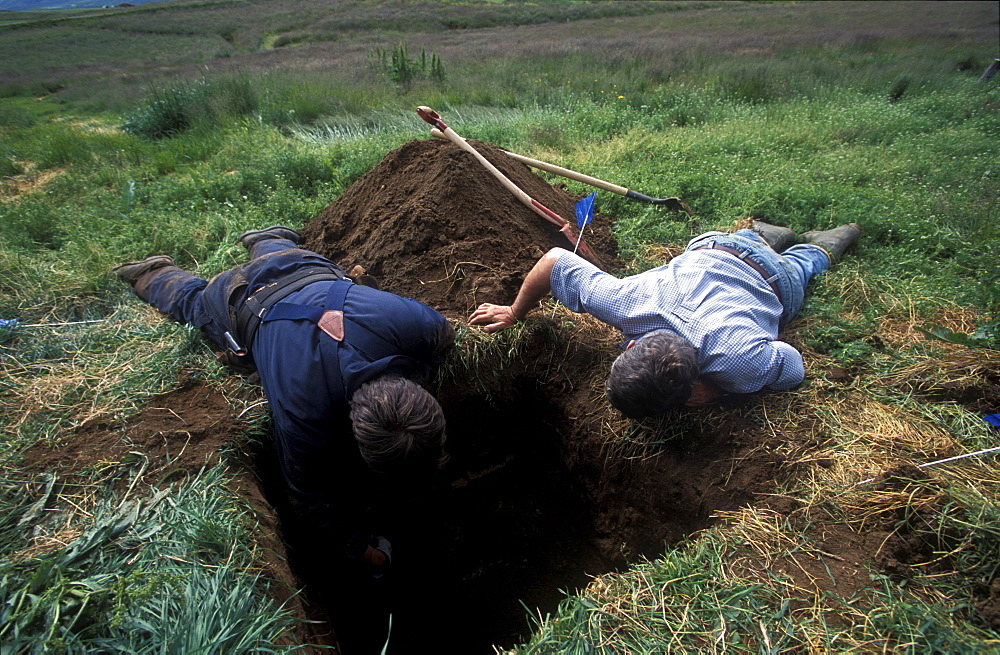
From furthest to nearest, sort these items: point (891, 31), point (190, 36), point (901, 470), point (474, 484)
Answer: point (190, 36) → point (891, 31) → point (474, 484) → point (901, 470)

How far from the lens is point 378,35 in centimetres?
1505

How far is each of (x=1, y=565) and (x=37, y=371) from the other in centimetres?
154

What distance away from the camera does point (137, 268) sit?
11.0 feet

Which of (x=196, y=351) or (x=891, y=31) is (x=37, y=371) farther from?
(x=891, y=31)

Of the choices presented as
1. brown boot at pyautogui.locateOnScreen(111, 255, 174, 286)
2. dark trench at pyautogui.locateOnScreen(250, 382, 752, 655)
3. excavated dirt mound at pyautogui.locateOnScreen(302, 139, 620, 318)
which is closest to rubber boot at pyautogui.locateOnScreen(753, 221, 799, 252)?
excavated dirt mound at pyautogui.locateOnScreen(302, 139, 620, 318)

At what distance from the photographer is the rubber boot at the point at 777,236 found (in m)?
3.51

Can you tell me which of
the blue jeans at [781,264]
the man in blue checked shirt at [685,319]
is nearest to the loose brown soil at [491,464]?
the man in blue checked shirt at [685,319]

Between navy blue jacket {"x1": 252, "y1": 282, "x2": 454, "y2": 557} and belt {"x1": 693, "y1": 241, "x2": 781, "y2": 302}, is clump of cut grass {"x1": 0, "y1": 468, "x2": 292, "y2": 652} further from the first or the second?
belt {"x1": 693, "y1": 241, "x2": 781, "y2": 302}

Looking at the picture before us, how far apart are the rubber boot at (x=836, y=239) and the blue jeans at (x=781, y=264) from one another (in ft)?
0.87

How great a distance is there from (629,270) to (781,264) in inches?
39.1

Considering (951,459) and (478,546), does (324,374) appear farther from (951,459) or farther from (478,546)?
(951,459)

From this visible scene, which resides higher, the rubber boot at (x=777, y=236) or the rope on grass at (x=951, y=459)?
the rubber boot at (x=777, y=236)

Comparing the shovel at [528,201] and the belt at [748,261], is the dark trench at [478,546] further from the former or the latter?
the belt at [748,261]

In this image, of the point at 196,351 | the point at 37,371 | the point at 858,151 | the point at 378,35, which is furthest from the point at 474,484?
the point at 378,35
